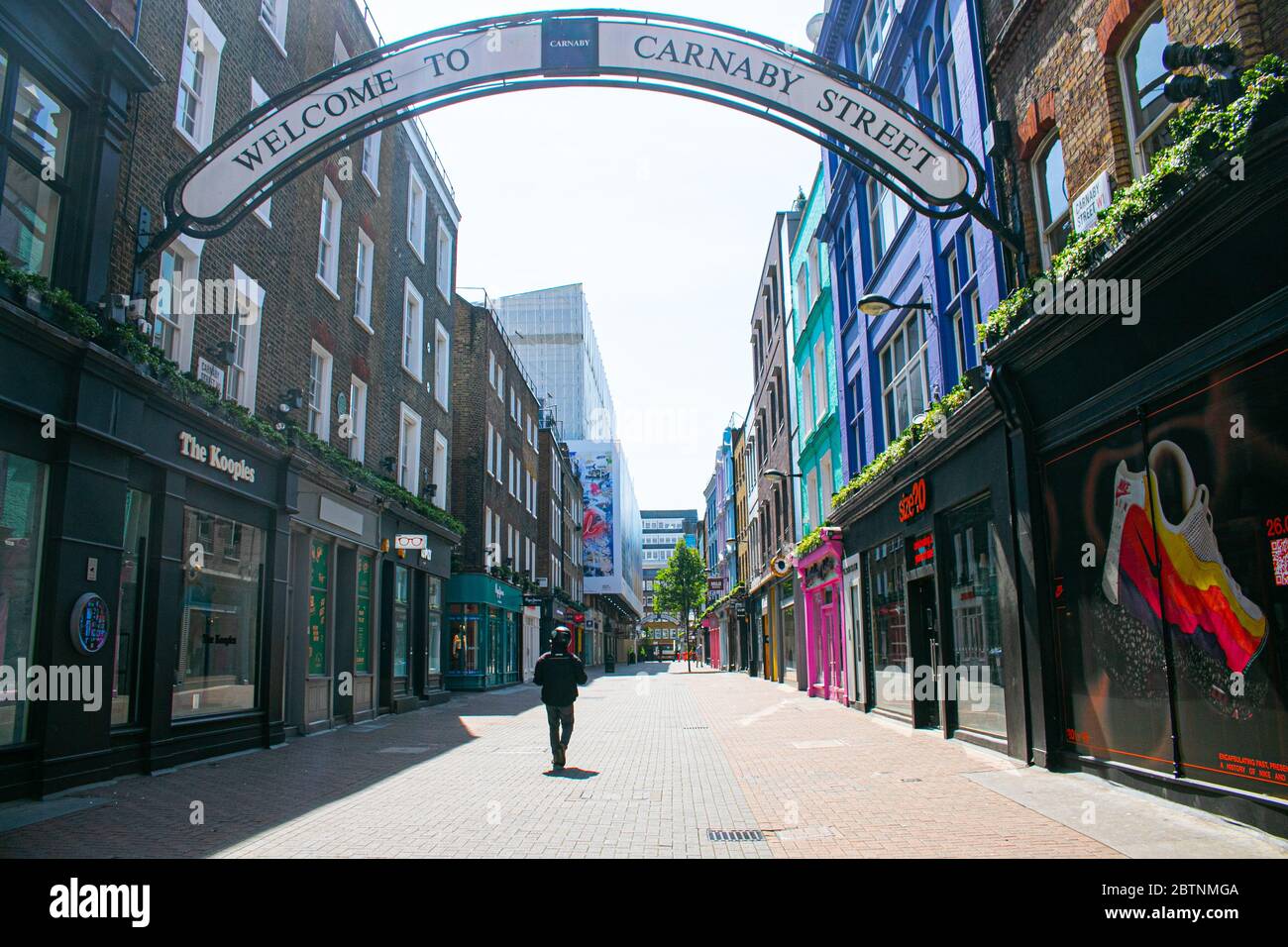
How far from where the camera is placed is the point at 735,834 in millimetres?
7199

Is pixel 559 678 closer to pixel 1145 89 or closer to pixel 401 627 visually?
pixel 1145 89

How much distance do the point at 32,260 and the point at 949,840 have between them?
10.4m

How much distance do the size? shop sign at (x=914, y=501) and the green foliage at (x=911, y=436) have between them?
59 centimetres

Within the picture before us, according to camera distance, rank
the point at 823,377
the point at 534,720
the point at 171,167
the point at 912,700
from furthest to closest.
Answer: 1. the point at 823,377
2. the point at 534,720
3. the point at 912,700
4. the point at 171,167

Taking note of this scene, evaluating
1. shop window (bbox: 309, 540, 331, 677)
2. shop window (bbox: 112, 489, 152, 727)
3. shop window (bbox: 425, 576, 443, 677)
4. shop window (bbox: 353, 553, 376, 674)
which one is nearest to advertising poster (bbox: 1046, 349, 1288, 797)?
shop window (bbox: 112, 489, 152, 727)

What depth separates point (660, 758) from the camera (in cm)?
1231

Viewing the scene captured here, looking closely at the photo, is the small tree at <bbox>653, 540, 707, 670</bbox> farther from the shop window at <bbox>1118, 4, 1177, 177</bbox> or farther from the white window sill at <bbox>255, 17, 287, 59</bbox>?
the shop window at <bbox>1118, 4, 1177, 177</bbox>

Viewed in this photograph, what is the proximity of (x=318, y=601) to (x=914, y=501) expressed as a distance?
10.8 meters

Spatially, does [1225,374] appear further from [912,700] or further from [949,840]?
[912,700]

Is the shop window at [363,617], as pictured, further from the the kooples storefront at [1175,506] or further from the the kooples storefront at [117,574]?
the the kooples storefront at [1175,506]

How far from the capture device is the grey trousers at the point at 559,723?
11.3 m

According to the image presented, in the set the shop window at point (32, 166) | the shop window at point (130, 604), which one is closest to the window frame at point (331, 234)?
the shop window at point (32, 166)

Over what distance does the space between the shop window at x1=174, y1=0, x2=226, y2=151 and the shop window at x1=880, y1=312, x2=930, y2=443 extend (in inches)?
465
